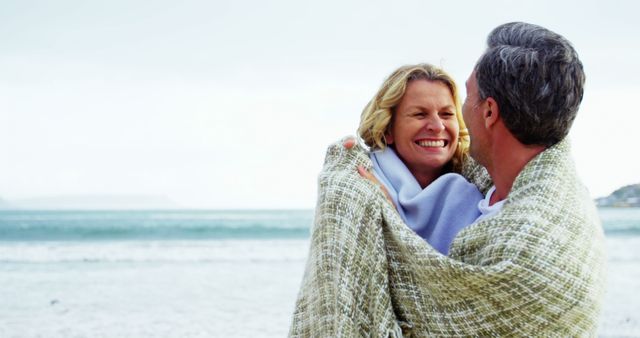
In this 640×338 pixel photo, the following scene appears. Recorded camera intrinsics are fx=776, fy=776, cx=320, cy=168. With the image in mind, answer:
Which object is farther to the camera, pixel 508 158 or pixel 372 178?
pixel 372 178

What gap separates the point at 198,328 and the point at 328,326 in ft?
21.5

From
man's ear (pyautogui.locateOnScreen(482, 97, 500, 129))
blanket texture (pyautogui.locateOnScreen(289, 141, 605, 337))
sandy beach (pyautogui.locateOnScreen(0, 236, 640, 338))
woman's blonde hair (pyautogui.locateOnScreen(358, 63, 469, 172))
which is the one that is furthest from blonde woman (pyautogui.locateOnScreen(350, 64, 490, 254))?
sandy beach (pyautogui.locateOnScreen(0, 236, 640, 338))

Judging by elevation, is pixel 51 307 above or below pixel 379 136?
below

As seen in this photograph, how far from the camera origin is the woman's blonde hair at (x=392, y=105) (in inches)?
99.1

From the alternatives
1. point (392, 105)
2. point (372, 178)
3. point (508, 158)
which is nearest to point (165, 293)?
point (392, 105)

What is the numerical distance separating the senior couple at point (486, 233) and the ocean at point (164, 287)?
5928 mm

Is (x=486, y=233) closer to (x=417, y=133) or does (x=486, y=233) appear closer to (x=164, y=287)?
(x=417, y=133)

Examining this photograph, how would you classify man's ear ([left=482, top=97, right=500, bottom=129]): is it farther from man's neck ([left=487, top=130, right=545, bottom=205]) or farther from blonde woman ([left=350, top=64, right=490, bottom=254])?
blonde woman ([left=350, top=64, right=490, bottom=254])

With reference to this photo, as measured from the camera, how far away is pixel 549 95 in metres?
1.88

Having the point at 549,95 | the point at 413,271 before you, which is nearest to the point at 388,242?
the point at 413,271

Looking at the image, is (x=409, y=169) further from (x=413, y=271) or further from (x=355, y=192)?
(x=413, y=271)

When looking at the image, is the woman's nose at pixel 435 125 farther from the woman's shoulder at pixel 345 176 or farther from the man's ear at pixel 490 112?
the man's ear at pixel 490 112

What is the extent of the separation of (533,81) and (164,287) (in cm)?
1001

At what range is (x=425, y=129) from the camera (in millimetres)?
2492
